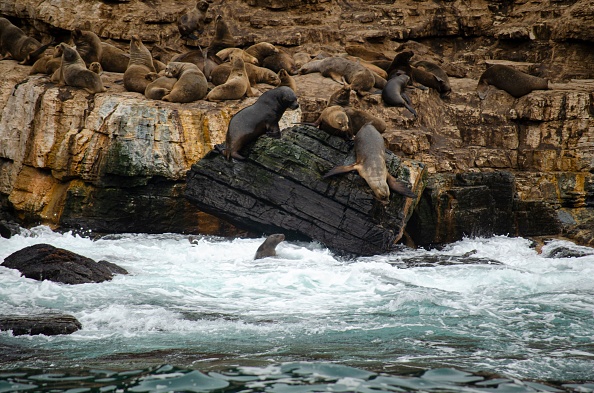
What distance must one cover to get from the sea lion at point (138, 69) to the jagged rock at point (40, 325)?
772 cm

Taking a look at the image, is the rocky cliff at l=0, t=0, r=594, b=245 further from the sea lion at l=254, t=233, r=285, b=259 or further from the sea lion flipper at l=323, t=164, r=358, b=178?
the sea lion at l=254, t=233, r=285, b=259

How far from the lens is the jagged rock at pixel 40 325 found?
7047mm

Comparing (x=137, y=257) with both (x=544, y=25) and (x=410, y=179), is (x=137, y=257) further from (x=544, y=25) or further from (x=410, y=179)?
(x=544, y=25)

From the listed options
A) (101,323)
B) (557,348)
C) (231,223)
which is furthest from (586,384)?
(231,223)

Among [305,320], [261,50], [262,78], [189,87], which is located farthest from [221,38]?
[305,320]

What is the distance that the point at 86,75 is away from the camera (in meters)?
14.0

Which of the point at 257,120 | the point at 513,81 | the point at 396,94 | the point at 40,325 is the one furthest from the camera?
the point at 513,81

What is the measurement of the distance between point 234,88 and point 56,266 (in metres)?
5.71

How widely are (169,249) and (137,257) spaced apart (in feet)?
2.38

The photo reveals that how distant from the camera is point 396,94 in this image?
1500 centimetres

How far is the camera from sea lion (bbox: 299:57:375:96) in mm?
15000

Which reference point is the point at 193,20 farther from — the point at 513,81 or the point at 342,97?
the point at 513,81

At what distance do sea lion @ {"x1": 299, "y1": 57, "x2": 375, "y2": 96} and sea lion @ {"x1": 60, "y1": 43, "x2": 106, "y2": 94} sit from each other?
451cm

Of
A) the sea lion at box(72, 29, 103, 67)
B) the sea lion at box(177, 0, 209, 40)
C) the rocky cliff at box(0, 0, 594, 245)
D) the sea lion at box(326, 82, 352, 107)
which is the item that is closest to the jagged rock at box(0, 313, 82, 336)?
the rocky cliff at box(0, 0, 594, 245)
